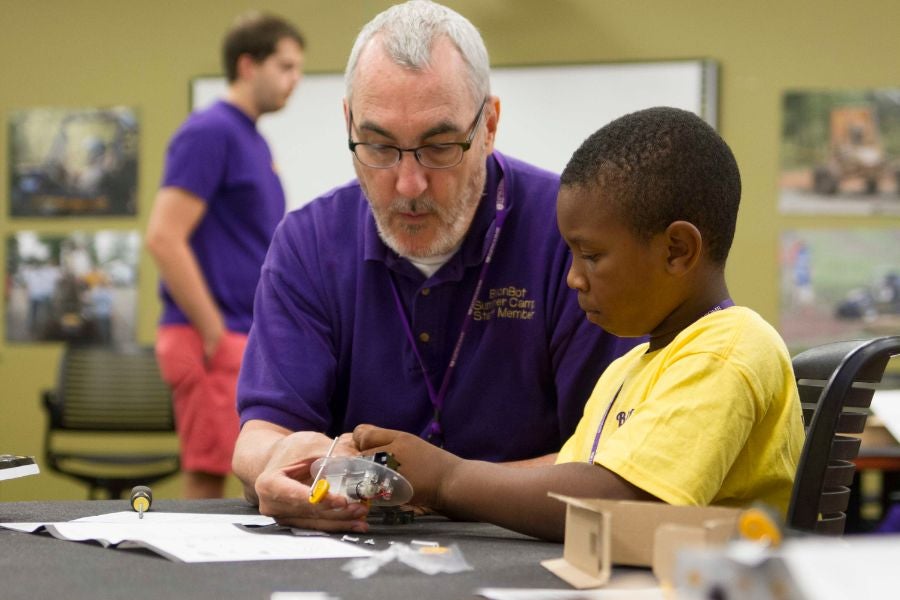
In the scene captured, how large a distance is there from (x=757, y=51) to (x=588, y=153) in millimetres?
3842

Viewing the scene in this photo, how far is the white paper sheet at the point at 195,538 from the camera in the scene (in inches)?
40.6

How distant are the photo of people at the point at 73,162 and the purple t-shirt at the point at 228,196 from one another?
2204mm

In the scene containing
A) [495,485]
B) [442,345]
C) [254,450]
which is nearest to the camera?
[495,485]

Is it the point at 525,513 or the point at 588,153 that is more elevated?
the point at 588,153

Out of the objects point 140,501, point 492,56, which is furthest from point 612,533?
point 492,56

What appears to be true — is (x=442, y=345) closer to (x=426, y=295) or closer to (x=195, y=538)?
(x=426, y=295)

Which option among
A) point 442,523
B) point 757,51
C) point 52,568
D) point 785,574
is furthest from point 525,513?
point 757,51

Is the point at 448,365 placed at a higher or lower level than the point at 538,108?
lower

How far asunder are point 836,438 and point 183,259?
2434 mm

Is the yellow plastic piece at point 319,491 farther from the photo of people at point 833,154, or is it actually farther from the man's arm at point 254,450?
the photo of people at point 833,154

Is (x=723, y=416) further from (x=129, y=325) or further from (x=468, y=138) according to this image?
(x=129, y=325)

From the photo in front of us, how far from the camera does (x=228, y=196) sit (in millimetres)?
3285

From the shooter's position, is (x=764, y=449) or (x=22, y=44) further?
(x=22, y=44)

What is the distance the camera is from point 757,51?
15.8 feet
